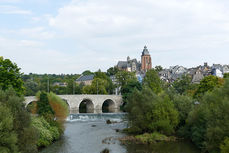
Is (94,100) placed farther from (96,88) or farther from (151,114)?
(151,114)

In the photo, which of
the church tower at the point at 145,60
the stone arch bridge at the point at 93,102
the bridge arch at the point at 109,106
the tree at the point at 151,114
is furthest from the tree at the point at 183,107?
the church tower at the point at 145,60

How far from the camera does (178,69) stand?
388ft

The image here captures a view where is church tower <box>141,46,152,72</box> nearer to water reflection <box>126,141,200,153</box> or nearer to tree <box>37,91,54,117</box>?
tree <box>37,91,54,117</box>

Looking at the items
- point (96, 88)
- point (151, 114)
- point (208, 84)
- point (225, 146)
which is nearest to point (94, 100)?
point (96, 88)

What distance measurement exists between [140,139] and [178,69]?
89.4m

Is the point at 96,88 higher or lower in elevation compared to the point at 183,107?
higher

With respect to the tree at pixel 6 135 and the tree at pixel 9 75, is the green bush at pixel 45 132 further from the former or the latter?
the tree at pixel 6 135

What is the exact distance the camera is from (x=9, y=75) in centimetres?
3494

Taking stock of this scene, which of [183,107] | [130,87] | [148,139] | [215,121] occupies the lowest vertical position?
[148,139]

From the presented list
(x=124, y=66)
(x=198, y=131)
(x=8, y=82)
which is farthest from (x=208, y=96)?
(x=124, y=66)

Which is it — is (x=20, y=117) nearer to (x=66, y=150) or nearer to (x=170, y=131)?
(x=66, y=150)

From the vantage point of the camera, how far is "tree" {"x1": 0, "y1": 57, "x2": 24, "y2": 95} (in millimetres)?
34438

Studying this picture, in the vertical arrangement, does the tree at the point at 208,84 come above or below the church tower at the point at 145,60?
below

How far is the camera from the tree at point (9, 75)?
34.4 m
